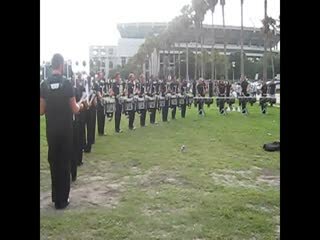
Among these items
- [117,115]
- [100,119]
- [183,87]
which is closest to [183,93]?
[183,87]

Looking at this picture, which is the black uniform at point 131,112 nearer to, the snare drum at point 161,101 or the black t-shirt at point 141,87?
the black t-shirt at point 141,87

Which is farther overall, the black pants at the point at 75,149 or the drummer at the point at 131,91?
the drummer at the point at 131,91

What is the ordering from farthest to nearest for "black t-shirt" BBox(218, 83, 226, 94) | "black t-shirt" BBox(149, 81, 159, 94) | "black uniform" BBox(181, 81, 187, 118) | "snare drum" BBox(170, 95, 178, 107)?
"black t-shirt" BBox(218, 83, 226, 94)
"black uniform" BBox(181, 81, 187, 118)
"snare drum" BBox(170, 95, 178, 107)
"black t-shirt" BBox(149, 81, 159, 94)

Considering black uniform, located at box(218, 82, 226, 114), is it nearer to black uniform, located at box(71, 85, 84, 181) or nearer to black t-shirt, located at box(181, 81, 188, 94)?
black t-shirt, located at box(181, 81, 188, 94)

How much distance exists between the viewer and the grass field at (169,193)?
2904 mm

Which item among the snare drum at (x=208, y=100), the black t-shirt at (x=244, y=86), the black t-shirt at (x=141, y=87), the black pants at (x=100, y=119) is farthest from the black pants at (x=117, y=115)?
the snare drum at (x=208, y=100)

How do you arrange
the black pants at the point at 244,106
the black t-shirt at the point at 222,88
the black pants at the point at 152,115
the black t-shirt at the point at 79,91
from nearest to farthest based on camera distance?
the black t-shirt at the point at 79,91, the black pants at the point at 152,115, the black t-shirt at the point at 222,88, the black pants at the point at 244,106

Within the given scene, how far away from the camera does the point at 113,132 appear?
8.45 metres

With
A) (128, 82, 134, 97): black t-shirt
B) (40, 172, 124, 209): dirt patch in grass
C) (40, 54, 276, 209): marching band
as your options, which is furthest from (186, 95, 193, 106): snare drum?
(40, 172, 124, 209): dirt patch in grass

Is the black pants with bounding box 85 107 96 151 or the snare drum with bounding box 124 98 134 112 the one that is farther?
the snare drum with bounding box 124 98 134 112

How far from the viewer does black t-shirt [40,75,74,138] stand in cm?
329

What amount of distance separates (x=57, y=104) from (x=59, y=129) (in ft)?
0.74
